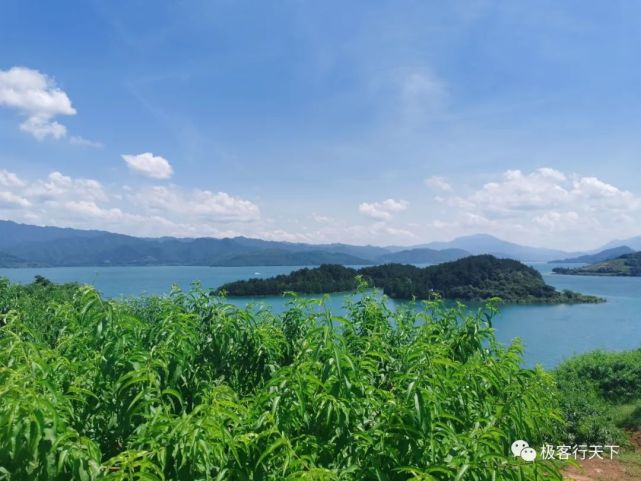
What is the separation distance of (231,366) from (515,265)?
85.5 m

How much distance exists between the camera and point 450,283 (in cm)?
7212

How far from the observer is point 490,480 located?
2.03 metres

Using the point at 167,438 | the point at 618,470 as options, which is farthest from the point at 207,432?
the point at 618,470

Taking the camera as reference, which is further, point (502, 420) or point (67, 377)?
point (67, 377)

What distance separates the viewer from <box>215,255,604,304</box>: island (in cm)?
6529

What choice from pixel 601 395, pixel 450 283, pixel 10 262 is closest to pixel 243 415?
pixel 601 395

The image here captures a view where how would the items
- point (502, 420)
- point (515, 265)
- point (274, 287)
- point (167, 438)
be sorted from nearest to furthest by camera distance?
point (167, 438)
point (502, 420)
point (274, 287)
point (515, 265)

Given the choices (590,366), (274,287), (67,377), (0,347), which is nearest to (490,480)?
(67,377)

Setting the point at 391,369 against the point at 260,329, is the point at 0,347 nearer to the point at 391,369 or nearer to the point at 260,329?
the point at 260,329

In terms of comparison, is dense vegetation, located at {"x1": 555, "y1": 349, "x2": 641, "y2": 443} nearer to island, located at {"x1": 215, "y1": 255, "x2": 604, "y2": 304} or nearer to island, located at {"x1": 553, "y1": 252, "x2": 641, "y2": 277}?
island, located at {"x1": 215, "y1": 255, "x2": 604, "y2": 304}

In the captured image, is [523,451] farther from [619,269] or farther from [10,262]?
[10,262]

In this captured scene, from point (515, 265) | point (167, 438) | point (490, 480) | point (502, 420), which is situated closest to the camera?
point (490, 480)

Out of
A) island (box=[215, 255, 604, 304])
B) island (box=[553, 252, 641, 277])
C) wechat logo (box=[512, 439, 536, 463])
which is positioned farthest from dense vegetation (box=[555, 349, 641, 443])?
island (box=[553, 252, 641, 277])

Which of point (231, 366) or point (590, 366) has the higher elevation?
point (231, 366)
